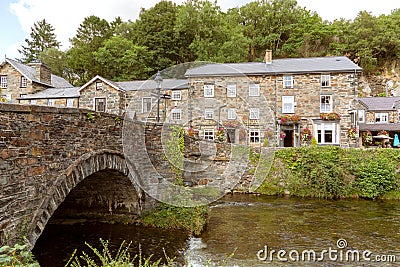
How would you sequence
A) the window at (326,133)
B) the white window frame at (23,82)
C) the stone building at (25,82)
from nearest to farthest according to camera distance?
the window at (326,133)
the stone building at (25,82)
the white window frame at (23,82)

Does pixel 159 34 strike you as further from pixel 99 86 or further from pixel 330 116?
pixel 330 116

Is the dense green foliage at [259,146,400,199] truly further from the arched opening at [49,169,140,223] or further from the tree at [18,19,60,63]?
the tree at [18,19,60,63]

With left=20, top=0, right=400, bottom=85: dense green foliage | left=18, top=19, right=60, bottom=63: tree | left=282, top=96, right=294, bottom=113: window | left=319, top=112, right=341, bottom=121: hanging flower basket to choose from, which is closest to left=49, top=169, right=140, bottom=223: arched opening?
left=282, top=96, right=294, bottom=113: window

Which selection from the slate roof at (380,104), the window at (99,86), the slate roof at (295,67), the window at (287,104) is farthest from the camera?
the slate roof at (380,104)

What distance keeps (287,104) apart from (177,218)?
689 inches

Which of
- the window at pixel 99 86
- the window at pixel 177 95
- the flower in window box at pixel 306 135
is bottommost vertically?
the flower in window box at pixel 306 135

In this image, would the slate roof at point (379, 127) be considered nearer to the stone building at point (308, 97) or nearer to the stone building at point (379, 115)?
the stone building at point (379, 115)

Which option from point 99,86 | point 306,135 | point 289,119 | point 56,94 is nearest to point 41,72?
point 56,94

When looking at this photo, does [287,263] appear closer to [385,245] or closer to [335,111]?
[385,245]

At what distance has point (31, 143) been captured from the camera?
5512 millimetres

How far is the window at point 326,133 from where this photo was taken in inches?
974

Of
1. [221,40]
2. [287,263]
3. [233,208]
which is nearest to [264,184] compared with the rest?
[233,208]

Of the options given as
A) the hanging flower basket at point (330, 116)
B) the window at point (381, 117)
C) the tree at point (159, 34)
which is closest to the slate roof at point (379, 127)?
the window at point (381, 117)

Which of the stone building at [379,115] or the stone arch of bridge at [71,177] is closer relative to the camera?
the stone arch of bridge at [71,177]
